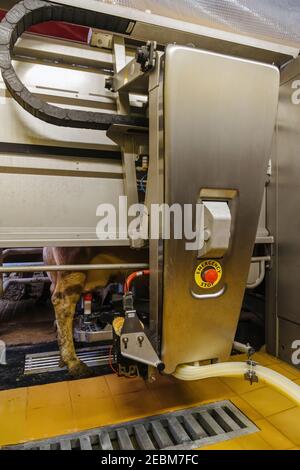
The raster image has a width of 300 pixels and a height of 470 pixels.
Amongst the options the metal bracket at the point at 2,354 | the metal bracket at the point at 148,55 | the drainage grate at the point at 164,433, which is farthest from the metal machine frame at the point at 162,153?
the metal bracket at the point at 2,354

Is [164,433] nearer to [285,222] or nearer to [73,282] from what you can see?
[73,282]

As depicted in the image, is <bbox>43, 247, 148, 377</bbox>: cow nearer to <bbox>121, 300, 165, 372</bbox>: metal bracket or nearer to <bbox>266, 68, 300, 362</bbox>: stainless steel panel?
<bbox>121, 300, 165, 372</bbox>: metal bracket

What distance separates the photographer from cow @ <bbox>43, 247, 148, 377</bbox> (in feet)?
5.35

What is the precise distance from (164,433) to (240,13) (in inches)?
79.4

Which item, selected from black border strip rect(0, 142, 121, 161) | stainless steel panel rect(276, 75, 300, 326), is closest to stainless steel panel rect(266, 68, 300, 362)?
stainless steel panel rect(276, 75, 300, 326)

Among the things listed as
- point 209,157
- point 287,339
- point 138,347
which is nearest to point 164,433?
point 138,347

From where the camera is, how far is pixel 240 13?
4.91 feet

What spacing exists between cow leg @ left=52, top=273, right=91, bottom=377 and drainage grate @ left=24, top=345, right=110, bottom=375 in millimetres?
146

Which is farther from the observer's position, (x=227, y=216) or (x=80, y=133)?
(x=80, y=133)

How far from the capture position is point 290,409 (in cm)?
136
